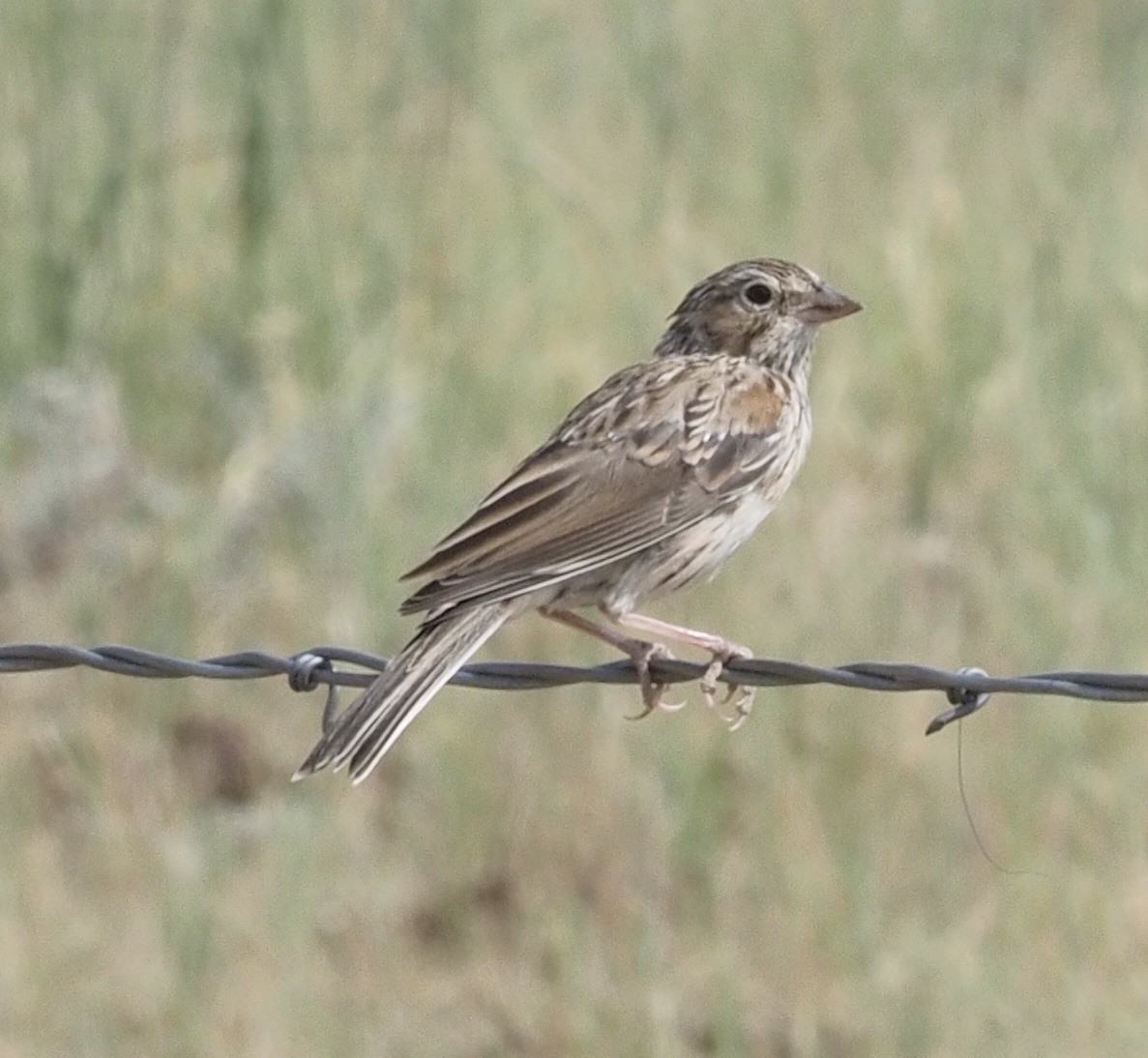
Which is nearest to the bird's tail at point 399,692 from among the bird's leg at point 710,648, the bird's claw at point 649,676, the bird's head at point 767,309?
the bird's claw at point 649,676

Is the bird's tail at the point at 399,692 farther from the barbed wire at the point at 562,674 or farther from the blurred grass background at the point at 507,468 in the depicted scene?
the blurred grass background at the point at 507,468

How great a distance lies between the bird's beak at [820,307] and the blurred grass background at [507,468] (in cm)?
127

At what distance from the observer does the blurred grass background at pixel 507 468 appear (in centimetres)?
685

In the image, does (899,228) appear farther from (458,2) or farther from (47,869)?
(47,869)

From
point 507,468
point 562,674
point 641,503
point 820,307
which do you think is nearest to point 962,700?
point 562,674

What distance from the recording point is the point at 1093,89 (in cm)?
1098

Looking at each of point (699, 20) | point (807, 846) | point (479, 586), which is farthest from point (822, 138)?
point (479, 586)

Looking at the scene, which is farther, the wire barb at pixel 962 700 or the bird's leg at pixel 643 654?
the bird's leg at pixel 643 654

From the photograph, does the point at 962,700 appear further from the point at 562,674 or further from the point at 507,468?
the point at 507,468

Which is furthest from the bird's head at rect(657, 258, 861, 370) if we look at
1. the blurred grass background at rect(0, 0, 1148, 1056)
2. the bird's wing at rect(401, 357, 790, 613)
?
the blurred grass background at rect(0, 0, 1148, 1056)

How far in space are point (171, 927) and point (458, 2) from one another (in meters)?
4.28

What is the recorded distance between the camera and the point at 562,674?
15.6ft

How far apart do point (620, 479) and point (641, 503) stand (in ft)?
0.32

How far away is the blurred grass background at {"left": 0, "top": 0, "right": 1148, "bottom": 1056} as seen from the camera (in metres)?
6.85
